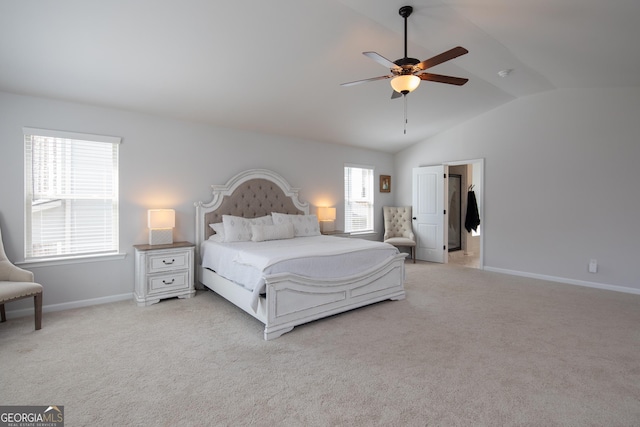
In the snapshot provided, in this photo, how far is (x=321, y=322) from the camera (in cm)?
333

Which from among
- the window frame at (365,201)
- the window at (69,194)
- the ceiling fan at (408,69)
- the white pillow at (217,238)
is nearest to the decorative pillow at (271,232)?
the white pillow at (217,238)

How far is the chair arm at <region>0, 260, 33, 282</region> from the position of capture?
10.3 ft

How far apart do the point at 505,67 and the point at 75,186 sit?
17.7 feet

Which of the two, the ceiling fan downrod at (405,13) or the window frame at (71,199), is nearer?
the ceiling fan downrod at (405,13)

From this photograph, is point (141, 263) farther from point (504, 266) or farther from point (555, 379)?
point (504, 266)

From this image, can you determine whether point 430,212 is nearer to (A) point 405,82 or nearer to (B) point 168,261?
(A) point 405,82

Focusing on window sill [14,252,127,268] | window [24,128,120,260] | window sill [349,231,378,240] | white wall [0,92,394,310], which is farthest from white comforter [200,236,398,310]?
window sill [349,231,378,240]

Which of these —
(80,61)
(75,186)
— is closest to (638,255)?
(80,61)

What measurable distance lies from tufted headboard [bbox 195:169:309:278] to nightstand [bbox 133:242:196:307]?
1.54 feet

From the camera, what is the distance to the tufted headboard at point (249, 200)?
4.62 metres

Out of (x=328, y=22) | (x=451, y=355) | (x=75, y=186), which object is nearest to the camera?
(x=451, y=355)

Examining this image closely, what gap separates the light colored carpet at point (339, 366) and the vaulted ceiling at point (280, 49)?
2.51 m

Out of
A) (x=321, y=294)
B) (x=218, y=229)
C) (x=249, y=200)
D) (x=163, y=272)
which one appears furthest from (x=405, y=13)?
(x=163, y=272)

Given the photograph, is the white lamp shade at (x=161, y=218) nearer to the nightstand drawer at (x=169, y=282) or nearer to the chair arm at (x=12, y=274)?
the nightstand drawer at (x=169, y=282)
